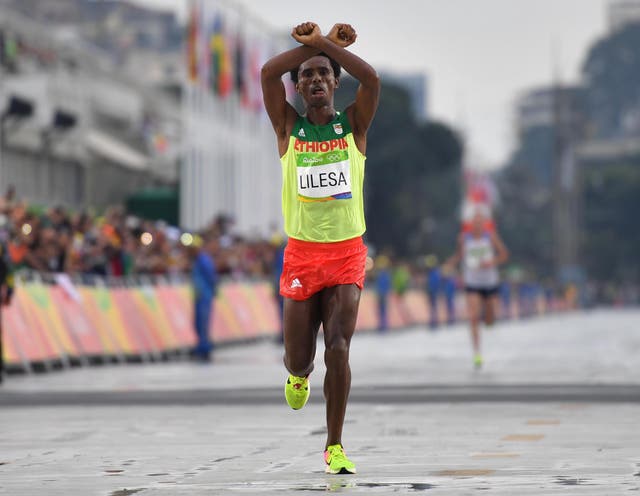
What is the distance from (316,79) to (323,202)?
2.03 feet

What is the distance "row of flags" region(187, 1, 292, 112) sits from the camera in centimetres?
4253

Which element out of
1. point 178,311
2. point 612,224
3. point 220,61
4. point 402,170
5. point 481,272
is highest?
point 402,170

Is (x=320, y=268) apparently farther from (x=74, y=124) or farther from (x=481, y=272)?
(x=74, y=124)

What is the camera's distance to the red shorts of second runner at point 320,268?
30.3ft

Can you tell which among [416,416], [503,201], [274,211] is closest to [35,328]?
Answer: [416,416]

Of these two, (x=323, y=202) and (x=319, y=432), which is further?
(x=319, y=432)

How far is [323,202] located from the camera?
9203mm

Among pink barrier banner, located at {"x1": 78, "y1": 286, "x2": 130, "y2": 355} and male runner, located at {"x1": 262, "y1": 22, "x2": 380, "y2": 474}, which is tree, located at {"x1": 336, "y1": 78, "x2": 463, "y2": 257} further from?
male runner, located at {"x1": 262, "y1": 22, "x2": 380, "y2": 474}

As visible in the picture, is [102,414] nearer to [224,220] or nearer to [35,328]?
[35,328]

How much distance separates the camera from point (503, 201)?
164 meters

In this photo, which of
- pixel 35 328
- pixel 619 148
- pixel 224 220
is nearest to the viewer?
pixel 35 328

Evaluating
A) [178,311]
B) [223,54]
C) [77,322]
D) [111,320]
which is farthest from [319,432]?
[223,54]

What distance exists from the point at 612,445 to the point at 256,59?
3961cm

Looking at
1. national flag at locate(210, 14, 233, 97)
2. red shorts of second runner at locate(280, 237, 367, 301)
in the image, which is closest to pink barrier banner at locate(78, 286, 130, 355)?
red shorts of second runner at locate(280, 237, 367, 301)
